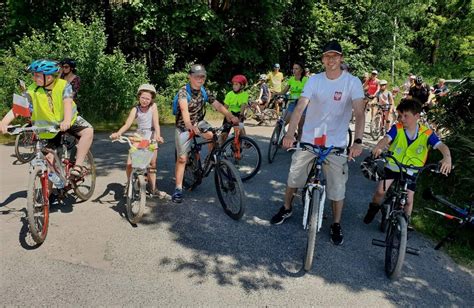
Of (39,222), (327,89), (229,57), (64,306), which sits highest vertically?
(229,57)

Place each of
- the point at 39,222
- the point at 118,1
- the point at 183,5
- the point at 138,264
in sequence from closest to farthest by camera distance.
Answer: the point at 138,264 → the point at 39,222 → the point at 183,5 → the point at 118,1

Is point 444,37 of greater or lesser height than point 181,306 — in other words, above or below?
above

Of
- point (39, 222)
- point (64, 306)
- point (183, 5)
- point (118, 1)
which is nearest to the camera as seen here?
point (64, 306)

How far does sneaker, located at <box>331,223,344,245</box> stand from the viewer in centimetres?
476

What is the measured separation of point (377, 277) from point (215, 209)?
2394 mm

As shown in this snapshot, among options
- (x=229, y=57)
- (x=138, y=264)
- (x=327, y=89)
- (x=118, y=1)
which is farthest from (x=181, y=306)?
(x=118, y=1)

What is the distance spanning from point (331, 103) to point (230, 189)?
179 centimetres

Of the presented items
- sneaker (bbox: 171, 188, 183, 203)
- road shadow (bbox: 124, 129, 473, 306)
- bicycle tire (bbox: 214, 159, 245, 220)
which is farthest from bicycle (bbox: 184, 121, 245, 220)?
sneaker (bbox: 171, 188, 183, 203)

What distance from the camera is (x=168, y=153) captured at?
29.2 ft

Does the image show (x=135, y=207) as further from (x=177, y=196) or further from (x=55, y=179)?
(x=55, y=179)

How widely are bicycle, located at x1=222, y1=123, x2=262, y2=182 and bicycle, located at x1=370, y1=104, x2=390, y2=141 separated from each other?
5.96 meters

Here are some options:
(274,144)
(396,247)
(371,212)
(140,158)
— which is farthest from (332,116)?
(274,144)

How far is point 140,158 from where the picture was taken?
5.00m

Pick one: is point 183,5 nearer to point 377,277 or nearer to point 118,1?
point 118,1
